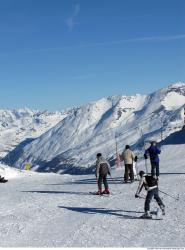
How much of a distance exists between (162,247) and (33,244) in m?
4.17

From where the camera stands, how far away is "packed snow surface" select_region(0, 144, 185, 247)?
51.8ft

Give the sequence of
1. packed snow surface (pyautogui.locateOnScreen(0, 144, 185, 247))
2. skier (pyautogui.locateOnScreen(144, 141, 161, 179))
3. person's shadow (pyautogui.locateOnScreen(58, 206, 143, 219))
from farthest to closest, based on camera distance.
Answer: skier (pyautogui.locateOnScreen(144, 141, 161, 179)) → person's shadow (pyautogui.locateOnScreen(58, 206, 143, 219)) → packed snow surface (pyautogui.locateOnScreen(0, 144, 185, 247))

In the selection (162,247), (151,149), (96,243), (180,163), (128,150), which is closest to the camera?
(162,247)

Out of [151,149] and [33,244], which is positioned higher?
[151,149]

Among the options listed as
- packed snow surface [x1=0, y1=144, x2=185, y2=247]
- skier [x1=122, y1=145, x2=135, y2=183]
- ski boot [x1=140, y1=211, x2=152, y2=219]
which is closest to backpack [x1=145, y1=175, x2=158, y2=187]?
ski boot [x1=140, y1=211, x2=152, y2=219]

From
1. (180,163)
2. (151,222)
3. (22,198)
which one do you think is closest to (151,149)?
(22,198)

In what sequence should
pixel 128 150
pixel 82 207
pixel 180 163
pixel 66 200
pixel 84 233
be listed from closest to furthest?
pixel 84 233 → pixel 82 207 → pixel 66 200 → pixel 128 150 → pixel 180 163

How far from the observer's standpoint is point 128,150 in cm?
2853

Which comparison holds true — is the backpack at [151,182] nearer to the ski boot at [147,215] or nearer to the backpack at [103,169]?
the ski boot at [147,215]

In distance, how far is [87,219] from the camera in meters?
18.9

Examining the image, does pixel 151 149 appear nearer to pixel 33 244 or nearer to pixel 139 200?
pixel 139 200

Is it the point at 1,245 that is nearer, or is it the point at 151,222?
the point at 1,245

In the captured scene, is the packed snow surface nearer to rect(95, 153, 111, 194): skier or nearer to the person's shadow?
the person's shadow

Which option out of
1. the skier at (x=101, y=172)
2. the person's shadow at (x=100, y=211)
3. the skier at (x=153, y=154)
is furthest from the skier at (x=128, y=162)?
the person's shadow at (x=100, y=211)
